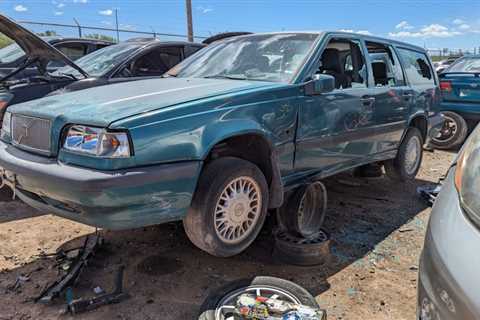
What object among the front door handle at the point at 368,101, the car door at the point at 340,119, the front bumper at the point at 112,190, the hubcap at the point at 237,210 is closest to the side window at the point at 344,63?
the car door at the point at 340,119

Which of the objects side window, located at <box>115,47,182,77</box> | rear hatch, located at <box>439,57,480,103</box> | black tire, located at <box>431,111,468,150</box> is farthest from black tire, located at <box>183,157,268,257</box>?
rear hatch, located at <box>439,57,480,103</box>

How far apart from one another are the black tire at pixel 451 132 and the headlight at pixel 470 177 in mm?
6539

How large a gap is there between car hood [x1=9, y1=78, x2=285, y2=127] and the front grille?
0.05 m

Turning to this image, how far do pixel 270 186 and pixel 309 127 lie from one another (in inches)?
24.1

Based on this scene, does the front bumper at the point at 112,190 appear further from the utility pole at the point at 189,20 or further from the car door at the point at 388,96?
the utility pole at the point at 189,20

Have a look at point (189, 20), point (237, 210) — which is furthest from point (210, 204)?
point (189, 20)

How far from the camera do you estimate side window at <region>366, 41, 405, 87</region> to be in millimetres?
4559

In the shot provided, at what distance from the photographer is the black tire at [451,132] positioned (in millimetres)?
7930

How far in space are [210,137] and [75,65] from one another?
269cm

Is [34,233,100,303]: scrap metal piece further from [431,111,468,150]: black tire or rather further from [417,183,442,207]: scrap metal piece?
[431,111,468,150]: black tire

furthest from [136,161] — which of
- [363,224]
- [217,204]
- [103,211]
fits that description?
[363,224]

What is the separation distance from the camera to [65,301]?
2.70 m

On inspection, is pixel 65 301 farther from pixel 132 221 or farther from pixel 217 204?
pixel 217 204

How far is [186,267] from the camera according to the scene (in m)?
3.20
